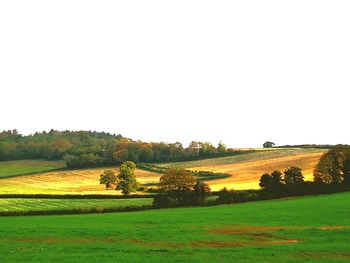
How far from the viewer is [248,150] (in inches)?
6358

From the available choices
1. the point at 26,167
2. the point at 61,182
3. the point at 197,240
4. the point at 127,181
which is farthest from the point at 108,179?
the point at 197,240

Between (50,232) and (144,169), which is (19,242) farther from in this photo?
(144,169)

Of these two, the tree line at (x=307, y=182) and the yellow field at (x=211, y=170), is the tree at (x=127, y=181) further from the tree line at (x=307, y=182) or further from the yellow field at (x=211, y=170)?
the tree line at (x=307, y=182)

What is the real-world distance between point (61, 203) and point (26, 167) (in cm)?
7786

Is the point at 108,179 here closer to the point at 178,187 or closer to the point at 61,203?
the point at 61,203

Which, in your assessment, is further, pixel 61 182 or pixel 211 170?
pixel 211 170

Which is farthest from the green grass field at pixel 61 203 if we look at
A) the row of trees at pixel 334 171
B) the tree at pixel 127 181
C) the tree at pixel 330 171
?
the row of trees at pixel 334 171

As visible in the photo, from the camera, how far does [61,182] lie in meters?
120

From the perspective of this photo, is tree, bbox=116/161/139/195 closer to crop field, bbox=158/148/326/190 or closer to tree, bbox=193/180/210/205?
crop field, bbox=158/148/326/190

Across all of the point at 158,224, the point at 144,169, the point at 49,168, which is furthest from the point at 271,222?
the point at 49,168

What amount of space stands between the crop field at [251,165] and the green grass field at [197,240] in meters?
40.6

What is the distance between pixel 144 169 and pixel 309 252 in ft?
362

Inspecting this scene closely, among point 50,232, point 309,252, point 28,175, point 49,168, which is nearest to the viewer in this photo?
point 309,252

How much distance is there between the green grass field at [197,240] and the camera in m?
28.7
